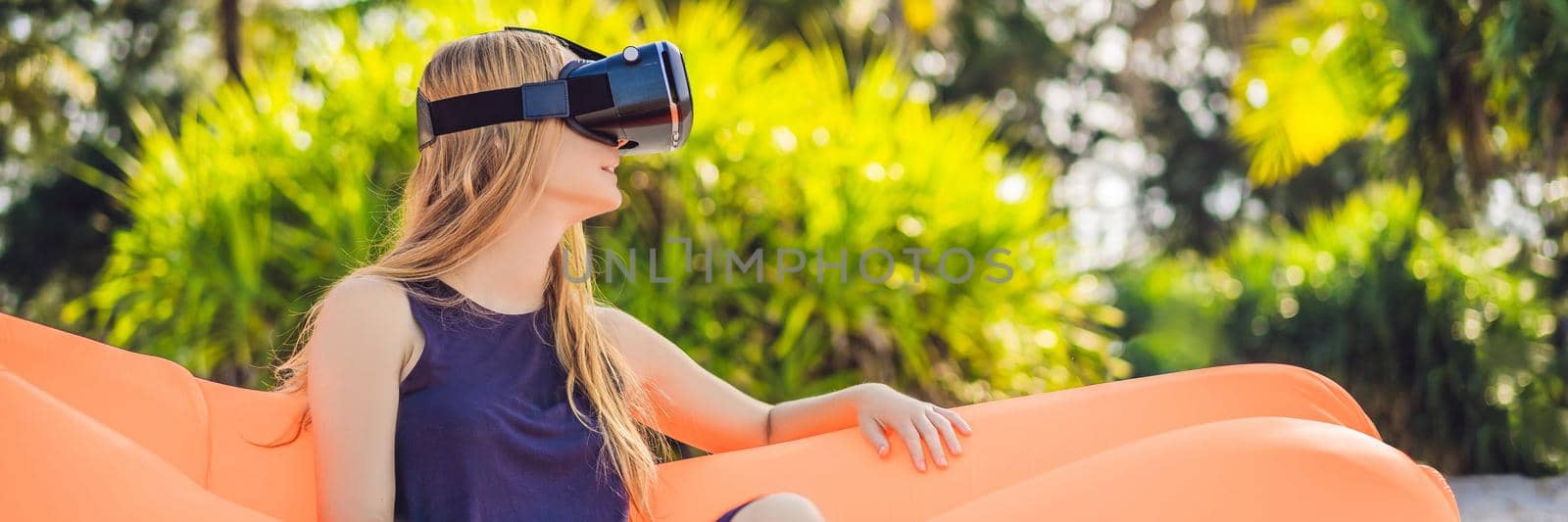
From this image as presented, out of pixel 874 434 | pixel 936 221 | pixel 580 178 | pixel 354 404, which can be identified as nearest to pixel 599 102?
pixel 580 178

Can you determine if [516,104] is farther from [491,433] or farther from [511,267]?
[491,433]

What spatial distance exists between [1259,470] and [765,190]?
2.37 meters

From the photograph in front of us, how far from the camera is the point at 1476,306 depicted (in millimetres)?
5609

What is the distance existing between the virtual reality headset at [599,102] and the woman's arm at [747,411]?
1.25ft

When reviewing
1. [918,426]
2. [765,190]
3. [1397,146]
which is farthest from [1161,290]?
[918,426]

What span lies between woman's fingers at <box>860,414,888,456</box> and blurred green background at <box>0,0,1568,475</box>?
0.33 meters

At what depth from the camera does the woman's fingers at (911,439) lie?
77.3 inches

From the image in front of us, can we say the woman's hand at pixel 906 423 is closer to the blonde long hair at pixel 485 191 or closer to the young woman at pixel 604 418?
the young woman at pixel 604 418

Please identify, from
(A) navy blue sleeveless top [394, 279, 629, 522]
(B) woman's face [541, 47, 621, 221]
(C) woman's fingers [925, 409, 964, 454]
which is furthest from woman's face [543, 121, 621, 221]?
(C) woman's fingers [925, 409, 964, 454]

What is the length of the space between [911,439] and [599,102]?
75 cm

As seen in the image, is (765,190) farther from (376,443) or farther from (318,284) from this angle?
(376,443)

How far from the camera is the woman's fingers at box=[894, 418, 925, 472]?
6.44ft

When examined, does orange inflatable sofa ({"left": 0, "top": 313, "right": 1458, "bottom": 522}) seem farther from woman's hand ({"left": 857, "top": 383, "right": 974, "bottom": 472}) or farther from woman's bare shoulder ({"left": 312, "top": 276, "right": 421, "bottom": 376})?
woman's bare shoulder ({"left": 312, "top": 276, "right": 421, "bottom": 376})

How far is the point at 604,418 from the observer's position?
1820 mm
